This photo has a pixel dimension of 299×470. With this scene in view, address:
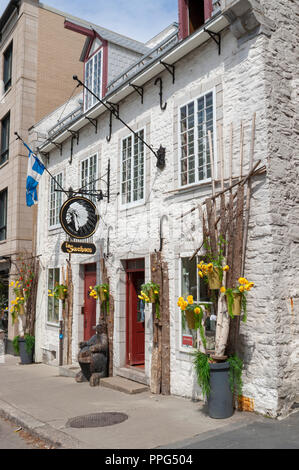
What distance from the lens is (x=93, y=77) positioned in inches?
475

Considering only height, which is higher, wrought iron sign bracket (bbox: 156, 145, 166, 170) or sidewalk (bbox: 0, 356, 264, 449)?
wrought iron sign bracket (bbox: 156, 145, 166, 170)

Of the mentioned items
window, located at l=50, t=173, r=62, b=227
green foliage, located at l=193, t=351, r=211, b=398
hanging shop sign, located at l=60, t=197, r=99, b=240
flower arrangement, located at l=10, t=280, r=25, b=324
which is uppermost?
window, located at l=50, t=173, r=62, b=227

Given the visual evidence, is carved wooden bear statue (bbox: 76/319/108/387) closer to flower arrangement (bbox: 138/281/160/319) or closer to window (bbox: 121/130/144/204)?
flower arrangement (bbox: 138/281/160/319)

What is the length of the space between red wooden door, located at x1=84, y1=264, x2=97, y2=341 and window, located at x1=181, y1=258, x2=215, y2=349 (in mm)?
3783

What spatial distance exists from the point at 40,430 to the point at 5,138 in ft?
46.1

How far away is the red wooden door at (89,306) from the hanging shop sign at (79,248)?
126 cm

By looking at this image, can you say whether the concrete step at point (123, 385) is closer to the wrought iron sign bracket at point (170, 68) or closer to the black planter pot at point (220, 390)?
the black planter pot at point (220, 390)

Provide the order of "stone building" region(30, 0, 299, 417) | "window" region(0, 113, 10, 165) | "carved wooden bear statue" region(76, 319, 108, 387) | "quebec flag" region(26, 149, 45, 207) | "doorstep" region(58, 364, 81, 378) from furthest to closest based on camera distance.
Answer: "window" region(0, 113, 10, 165) < "quebec flag" region(26, 149, 45, 207) < "doorstep" region(58, 364, 81, 378) < "carved wooden bear statue" region(76, 319, 108, 387) < "stone building" region(30, 0, 299, 417)

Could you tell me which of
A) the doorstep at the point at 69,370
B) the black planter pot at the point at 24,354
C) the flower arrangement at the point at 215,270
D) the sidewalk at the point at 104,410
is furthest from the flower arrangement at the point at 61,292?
the flower arrangement at the point at 215,270

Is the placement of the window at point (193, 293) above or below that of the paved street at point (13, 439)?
above

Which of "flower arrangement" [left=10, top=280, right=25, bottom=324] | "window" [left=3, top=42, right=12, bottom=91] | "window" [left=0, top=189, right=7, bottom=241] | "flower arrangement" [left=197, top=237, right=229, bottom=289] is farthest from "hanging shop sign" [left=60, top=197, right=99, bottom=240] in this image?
"window" [left=3, top=42, right=12, bottom=91]

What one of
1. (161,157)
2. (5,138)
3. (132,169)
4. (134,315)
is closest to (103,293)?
(134,315)

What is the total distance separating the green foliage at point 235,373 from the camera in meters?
6.22

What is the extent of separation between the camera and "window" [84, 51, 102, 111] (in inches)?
464
